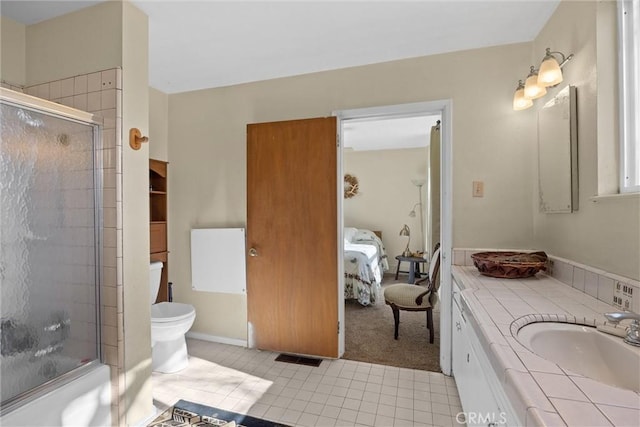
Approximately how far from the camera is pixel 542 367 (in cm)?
75

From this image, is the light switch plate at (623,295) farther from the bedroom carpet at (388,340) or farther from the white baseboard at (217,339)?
the white baseboard at (217,339)

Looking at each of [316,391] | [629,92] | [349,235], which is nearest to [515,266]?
[629,92]

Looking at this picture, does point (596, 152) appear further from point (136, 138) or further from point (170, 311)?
point (170, 311)

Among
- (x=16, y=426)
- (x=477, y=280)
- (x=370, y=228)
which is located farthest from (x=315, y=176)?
(x=370, y=228)

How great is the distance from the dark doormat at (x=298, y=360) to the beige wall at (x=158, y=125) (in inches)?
82.5

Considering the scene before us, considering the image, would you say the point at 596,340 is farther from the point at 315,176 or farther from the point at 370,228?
the point at 370,228

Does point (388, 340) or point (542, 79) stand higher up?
point (542, 79)

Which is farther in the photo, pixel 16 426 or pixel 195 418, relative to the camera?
pixel 195 418

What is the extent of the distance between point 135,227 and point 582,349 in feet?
6.85

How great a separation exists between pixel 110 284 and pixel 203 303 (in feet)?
4.16

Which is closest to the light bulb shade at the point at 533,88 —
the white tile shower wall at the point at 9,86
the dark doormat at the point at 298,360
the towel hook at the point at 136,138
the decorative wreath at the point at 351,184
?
the towel hook at the point at 136,138

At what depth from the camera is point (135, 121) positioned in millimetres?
1748

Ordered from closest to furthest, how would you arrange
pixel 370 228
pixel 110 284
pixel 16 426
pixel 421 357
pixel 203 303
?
pixel 16 426, pixel 110 284, pixel 421 357, pixel 203 303, pixel 370 228

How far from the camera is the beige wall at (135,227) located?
5.49ft
